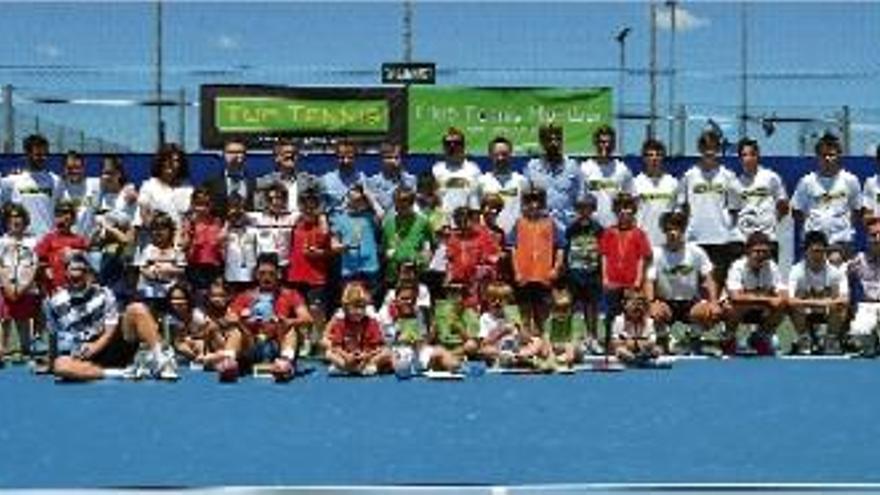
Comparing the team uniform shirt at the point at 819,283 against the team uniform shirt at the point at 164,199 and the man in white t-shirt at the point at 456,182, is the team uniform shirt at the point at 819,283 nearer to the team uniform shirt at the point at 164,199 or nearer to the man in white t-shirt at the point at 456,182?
the man in white t-shirt at the point at 456,182

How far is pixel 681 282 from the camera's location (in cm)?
1202

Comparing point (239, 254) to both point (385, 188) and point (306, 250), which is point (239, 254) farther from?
point (385, 188)

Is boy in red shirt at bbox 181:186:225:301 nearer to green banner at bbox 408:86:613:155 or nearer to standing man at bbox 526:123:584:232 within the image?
standing man at bbox 526:123:584:232

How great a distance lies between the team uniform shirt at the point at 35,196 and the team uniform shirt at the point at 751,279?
5421 mm

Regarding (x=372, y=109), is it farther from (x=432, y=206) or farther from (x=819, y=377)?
(x=819, y=377)

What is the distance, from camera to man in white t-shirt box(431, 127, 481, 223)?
11.8 meters

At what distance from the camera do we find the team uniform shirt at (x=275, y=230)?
37.2 feet

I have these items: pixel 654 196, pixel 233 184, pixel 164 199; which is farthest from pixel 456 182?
pixel 164 199

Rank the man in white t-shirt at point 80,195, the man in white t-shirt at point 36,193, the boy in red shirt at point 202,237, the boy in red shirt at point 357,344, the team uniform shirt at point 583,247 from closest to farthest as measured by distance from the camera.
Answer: the boy in red shirt at point 357,344 < the boy in red shirt at point 202,237 < the man in white t-shirt at point 80,195 < the team uniform shirt at point 583,247 < the man in white t-shirt at point 36,193

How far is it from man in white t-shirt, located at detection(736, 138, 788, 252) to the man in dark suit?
3930mm

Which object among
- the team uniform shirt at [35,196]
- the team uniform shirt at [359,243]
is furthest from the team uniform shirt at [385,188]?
the team uniform shirt at [35,196]

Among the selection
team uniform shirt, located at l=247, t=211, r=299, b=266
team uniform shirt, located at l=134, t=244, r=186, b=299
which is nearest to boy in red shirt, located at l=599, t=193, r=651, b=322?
team uniform shirt, located at l=247, t=211, r=299, b=266

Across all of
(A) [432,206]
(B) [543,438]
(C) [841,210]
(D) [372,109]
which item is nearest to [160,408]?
(B) [543,438]

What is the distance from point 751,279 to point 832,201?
3.09ft
